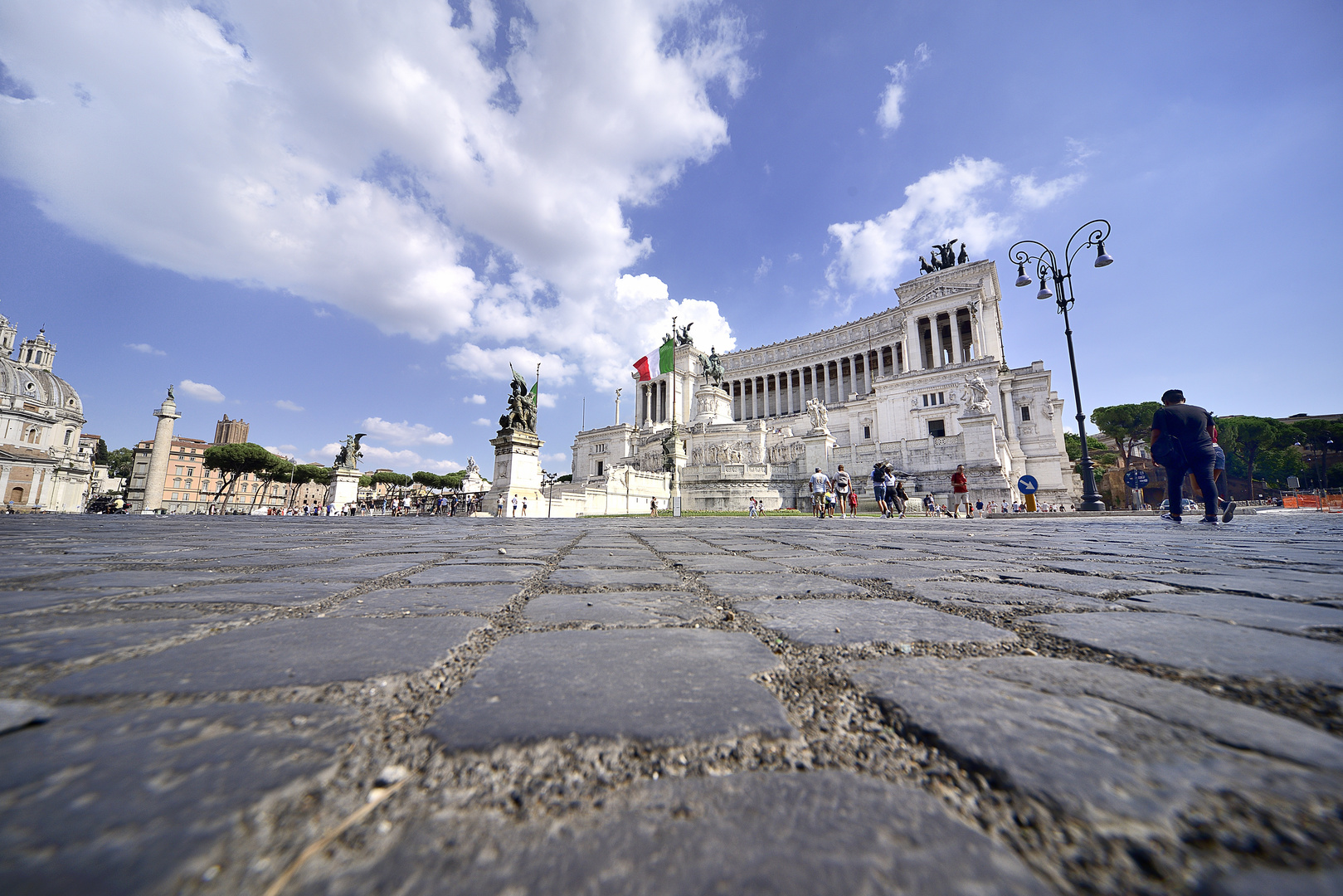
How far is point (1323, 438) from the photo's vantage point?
4444 centimetres

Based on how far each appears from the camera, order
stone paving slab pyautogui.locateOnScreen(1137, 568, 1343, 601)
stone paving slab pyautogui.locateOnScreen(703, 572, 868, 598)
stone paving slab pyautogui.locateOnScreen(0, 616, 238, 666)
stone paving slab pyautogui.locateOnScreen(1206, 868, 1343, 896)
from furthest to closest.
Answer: stone paving slab pyautogui.locateOnScreen(703, 572, 868, 598)
stone paving slab pyautogui.locateOnScreen(1137, 568, 1343, 601)
stone paving slab pyautogui.locateOnScreen(0, 616, 238, 666)
stone paving slab pyautogui.locateOnScreen(1206, 868, 1343, 896)

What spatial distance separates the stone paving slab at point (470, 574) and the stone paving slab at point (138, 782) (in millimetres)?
1545

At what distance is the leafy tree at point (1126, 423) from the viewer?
143ft

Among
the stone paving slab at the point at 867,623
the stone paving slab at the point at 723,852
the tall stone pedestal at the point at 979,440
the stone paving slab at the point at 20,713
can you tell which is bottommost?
the stone paving slab at the point at 723,852

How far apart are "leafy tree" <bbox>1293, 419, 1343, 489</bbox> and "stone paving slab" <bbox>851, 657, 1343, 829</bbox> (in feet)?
222

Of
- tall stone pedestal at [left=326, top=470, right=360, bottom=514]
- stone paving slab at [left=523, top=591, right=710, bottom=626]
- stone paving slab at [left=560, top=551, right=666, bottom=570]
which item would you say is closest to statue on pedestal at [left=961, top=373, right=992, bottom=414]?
stone paving slab at [left=560, top=551, right=666, bottom=570]

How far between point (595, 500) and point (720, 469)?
262 inches

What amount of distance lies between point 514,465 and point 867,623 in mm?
16420

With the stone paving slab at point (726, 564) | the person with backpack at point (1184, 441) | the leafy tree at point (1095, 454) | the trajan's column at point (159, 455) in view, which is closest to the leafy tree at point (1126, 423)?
the leafy tree at point (1095, 454)

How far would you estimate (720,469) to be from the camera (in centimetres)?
2695

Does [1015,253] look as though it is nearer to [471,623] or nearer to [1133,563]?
[1133,563]

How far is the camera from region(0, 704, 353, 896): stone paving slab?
457 millimetres

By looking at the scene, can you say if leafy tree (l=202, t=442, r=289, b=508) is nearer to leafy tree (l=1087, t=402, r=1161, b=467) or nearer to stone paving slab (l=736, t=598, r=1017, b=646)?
stone paving slab (l=736, t=598, r=1017, b=646)

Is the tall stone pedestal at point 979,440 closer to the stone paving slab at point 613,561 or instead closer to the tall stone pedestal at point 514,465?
the tall stone pedestal at point 514,465
